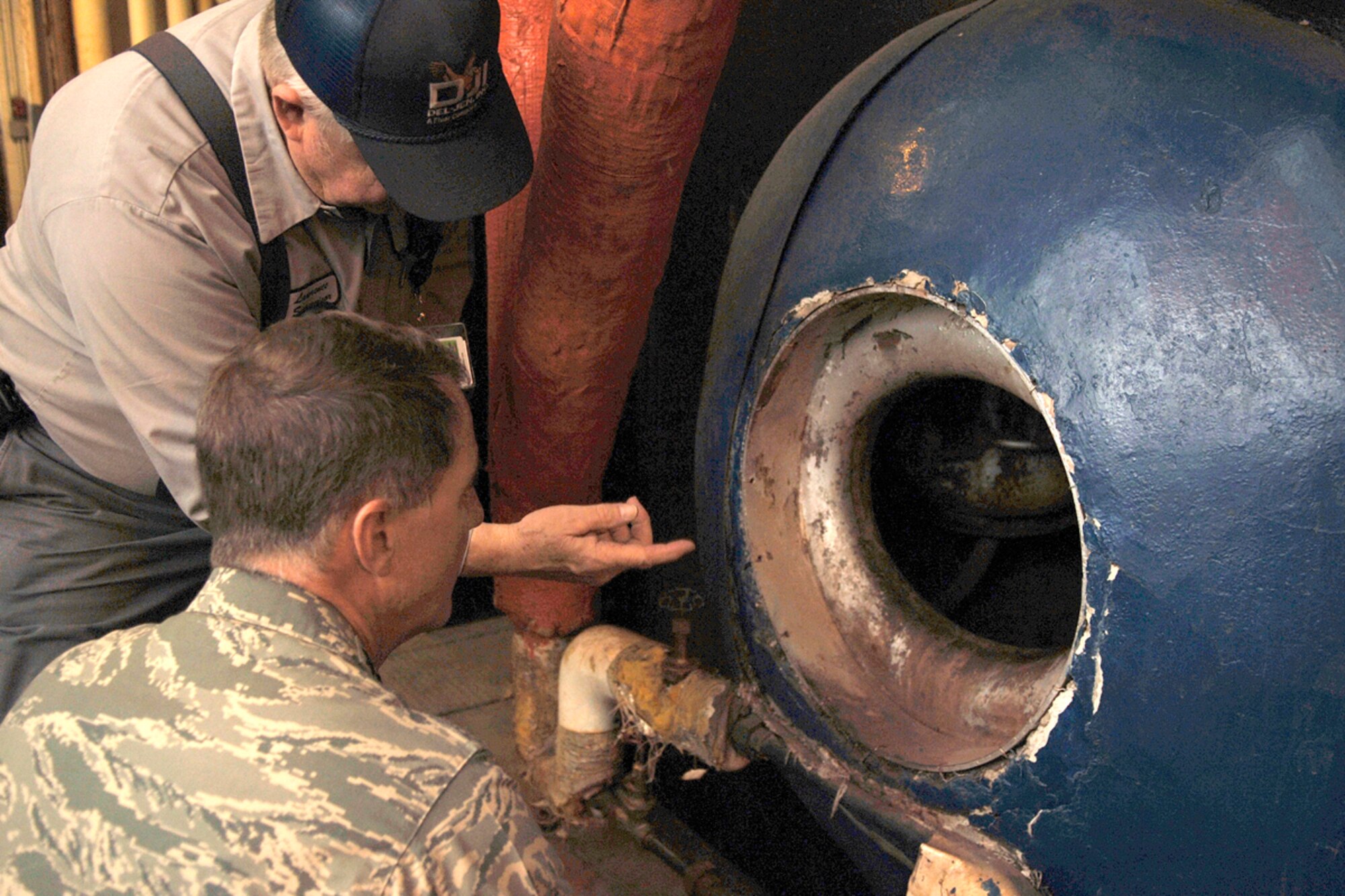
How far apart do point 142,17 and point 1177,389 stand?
9.18 feet

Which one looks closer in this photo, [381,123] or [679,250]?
[381,123]

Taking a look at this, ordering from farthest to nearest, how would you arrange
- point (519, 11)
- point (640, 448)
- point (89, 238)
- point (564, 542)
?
point (640, 448) < point (519, 11) < point (564, 542) < point (89, 238)

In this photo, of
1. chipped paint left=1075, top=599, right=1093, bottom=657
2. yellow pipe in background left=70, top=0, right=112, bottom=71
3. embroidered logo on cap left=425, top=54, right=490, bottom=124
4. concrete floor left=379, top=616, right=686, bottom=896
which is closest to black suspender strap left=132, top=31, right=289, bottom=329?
embroidered logo on cap left=425, top=54, right=490, bottom=124

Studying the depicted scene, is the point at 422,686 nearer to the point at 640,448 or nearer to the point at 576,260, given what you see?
the point at 640,448

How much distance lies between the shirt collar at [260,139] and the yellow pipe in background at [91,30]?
1.80 m

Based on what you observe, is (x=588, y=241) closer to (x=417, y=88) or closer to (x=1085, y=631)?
(x=417, y=88)

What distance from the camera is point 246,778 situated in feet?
2.66

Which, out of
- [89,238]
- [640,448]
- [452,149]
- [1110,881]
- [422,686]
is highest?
[452,149]

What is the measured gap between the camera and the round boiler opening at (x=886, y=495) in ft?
4.42

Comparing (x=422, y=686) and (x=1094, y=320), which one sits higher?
(x=1094, y=320)

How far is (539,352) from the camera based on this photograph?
6.06 feet

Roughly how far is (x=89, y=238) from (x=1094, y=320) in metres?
1.09

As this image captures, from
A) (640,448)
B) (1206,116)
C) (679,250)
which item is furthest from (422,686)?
(1206,116)

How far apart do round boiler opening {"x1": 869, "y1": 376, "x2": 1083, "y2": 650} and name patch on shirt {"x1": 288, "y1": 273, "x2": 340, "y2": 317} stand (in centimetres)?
78
